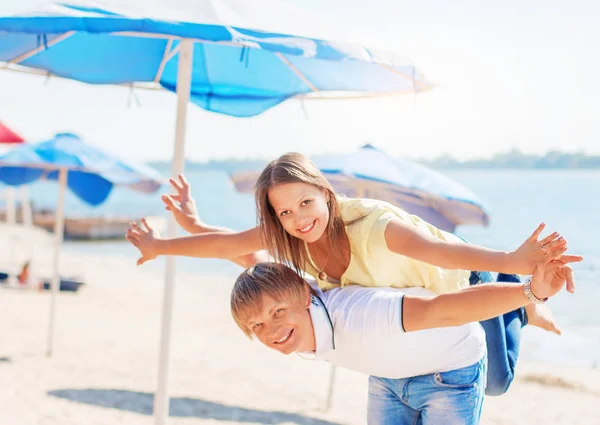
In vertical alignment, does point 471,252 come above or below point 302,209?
below

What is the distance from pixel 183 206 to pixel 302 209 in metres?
0.90

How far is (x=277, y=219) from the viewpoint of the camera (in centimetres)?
239

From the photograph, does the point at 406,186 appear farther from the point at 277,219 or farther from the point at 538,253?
the point at 538,253

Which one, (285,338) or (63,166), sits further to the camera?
(63,166)

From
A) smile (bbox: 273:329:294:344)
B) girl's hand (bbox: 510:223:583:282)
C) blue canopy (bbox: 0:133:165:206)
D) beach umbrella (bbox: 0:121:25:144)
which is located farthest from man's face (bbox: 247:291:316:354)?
beach umbrella (bbox: 0:121:25:144)

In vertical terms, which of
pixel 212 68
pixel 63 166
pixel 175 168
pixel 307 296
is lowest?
pixel 307 296

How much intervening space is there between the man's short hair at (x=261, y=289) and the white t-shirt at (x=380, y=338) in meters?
0.08

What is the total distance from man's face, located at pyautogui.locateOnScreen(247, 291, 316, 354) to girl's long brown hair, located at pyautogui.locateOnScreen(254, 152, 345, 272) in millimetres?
219

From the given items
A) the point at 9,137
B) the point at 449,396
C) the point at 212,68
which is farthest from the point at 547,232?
the point at 449,396

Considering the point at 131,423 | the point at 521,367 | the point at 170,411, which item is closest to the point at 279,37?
the point at 131,423

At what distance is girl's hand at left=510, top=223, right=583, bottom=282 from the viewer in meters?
1.75

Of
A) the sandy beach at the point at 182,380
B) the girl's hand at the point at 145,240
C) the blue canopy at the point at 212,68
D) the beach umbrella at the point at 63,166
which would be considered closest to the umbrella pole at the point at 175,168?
the blue canopy at the point at 212,68

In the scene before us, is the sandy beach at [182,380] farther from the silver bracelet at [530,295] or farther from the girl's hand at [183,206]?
the silver bracelet at [530,295]

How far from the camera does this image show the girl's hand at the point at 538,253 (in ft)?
5.75
